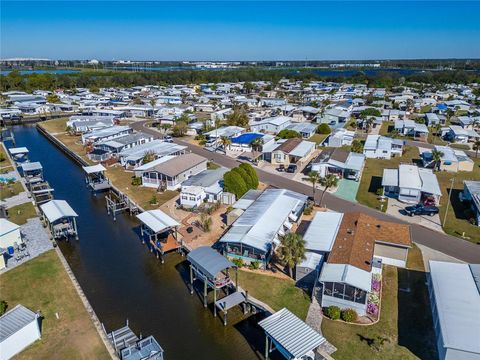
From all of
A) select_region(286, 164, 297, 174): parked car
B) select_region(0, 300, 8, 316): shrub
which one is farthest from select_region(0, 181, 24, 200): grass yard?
select_region(286, 164, 297, 174): parked car

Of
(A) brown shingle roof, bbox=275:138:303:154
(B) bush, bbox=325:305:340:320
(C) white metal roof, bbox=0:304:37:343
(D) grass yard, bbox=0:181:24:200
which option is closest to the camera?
(C) white metal roof, bbox=0:304:37:343

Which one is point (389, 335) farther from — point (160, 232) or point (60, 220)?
point (60, 220)

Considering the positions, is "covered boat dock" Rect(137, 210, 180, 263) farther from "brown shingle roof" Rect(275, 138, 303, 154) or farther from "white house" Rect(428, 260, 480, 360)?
"brown shingle roof" Rect(275, 138, 303, 154)

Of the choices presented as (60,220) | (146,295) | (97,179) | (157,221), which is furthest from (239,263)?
(97,179)

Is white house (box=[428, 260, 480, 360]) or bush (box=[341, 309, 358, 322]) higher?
white house (box=[428, 260, 480, 360])

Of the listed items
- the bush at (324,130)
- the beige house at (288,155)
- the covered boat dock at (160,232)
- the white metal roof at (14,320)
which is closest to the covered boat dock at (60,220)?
the covered boat dock at (160,232)

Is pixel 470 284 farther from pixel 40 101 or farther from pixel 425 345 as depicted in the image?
pixel 40 101
